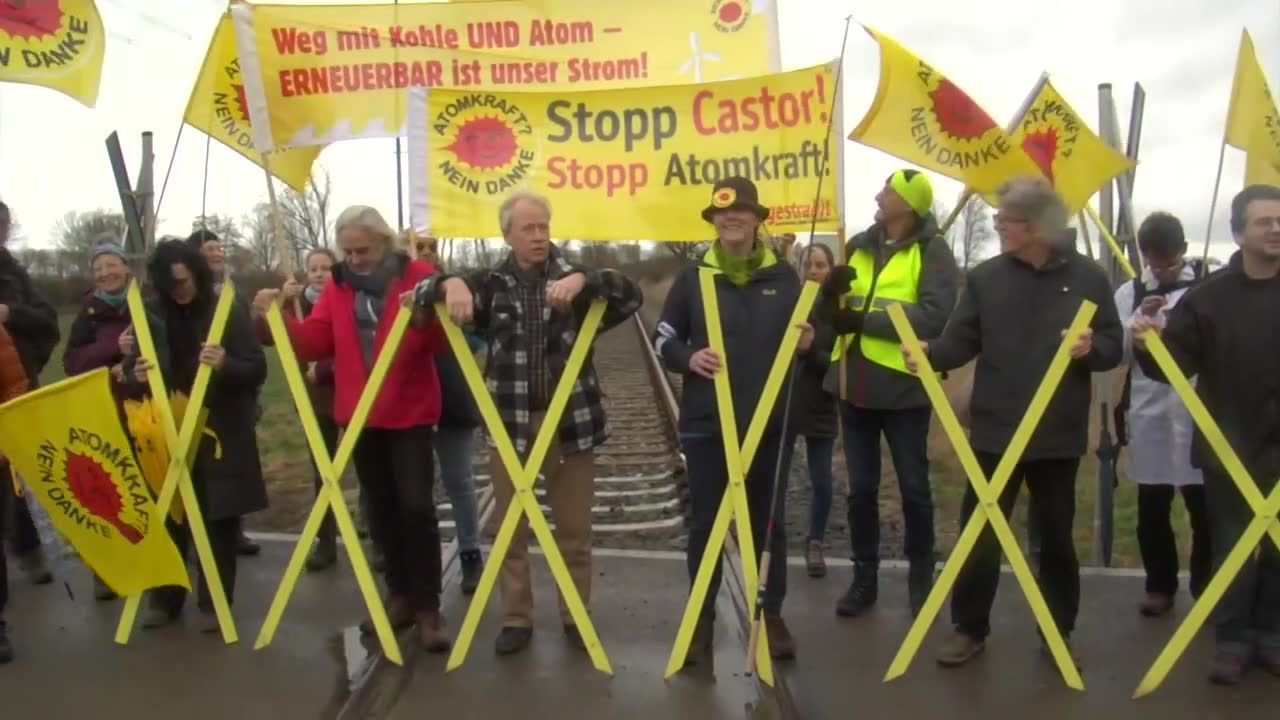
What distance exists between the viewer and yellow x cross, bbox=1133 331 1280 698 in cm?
421

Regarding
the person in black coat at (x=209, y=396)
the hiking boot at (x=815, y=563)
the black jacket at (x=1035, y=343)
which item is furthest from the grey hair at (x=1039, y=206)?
the person in black coat at (x=209, y=396)

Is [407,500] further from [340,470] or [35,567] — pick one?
[35,567]

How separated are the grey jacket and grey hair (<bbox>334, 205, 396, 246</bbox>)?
7.28 ft

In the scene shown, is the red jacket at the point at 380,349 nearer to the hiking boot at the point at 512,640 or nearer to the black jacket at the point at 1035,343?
the hiking boot at the point at 512,640

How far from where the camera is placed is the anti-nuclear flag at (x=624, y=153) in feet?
17.1

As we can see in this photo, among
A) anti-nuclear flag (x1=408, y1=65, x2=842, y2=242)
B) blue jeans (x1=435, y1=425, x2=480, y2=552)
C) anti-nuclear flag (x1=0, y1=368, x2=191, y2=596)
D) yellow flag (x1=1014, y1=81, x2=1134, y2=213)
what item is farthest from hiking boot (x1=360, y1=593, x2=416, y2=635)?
yellow flag (x1=1014, y1=81, x2=1134, y2=213)

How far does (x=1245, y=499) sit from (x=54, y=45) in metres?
5.95

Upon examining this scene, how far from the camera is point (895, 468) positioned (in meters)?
5.16

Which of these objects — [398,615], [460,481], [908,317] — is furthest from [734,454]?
[460,481]

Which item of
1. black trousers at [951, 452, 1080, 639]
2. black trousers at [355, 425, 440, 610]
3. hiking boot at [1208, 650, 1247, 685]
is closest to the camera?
hiking boot at [1208, 650, 1247, 685]

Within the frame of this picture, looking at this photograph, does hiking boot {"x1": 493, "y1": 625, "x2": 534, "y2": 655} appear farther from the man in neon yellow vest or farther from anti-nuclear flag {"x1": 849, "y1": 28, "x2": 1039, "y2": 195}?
anti-nuclear flag {"x1": 849, "y1": 28, "x2": 1039, "y2": 195}

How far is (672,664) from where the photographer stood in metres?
4.52

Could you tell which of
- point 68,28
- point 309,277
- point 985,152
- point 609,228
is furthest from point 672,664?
point 68,28

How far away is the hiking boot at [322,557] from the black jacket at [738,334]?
2.54 metres
